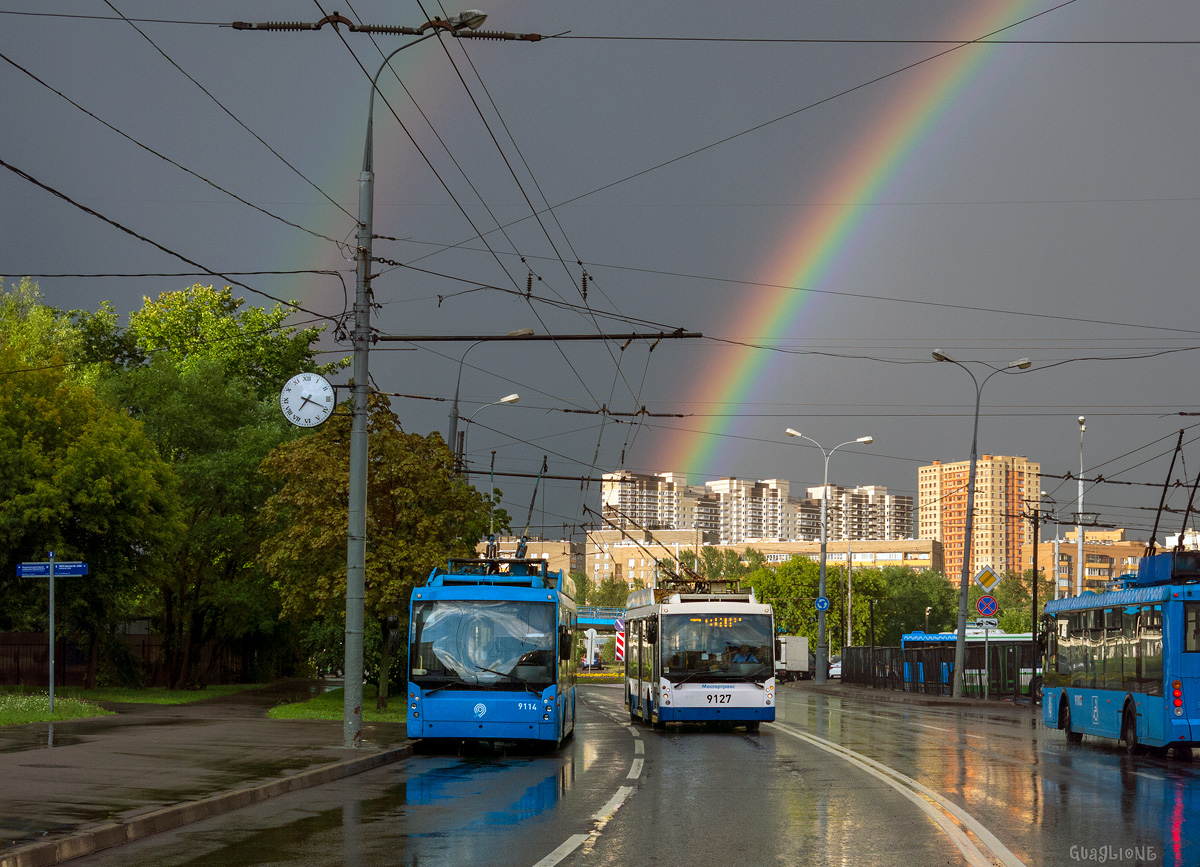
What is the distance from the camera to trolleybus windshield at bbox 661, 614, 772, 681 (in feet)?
87.6

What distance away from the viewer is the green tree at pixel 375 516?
2839 cm

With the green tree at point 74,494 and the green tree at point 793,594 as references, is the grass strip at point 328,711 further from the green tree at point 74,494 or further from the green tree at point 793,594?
the green tree at point 793,594

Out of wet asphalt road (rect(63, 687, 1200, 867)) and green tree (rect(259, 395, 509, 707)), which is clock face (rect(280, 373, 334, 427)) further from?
green tree (rect(259, 395, 509, 707))

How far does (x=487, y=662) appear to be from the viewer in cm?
2064

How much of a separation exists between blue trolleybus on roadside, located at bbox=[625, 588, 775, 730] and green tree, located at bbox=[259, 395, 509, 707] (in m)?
5.60

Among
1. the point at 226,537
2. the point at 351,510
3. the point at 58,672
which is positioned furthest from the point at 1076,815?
the point at 58,672

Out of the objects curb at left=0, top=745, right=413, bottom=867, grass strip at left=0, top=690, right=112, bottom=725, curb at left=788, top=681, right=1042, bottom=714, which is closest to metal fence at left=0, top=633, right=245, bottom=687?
grass strip at left=0, top=690, right=112, bottom=725

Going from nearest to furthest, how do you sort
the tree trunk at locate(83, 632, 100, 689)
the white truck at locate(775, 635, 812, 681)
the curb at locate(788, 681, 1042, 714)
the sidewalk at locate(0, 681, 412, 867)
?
the sidewalk at locate(0, 681, 412, 867) → the tree trunk at locate(83, 632, 100, 689) → the curb at locate(788, 681, 1042, 714) → the white truck at locate(775, 635, 812, 681)

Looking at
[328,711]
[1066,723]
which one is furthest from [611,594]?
[1066,723]

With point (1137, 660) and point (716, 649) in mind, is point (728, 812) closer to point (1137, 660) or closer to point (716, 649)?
point (1137, 660)

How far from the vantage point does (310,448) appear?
1174 inches

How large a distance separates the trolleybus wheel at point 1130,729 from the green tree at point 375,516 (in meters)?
14.5

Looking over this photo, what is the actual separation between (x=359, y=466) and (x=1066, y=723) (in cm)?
1441

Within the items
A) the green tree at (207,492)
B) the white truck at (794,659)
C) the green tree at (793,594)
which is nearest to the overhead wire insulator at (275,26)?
the green tree at (207,492)
